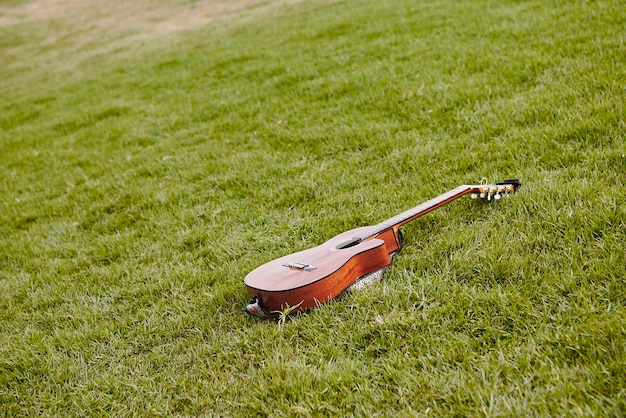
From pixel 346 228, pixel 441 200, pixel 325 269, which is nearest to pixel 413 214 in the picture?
pixel 441 200

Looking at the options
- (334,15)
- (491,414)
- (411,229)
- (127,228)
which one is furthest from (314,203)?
(334,15)

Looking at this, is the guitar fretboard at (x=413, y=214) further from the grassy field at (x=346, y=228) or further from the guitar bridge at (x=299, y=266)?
the guitar bridge at (x=299, y=266)

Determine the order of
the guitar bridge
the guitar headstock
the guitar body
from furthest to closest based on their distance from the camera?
the guitar headstock < the guitar bridge < the guitar body

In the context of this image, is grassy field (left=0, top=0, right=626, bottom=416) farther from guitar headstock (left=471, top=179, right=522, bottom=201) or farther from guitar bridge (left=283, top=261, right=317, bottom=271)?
guitar bridge (left=283, top=261, right=317, bottom=271)

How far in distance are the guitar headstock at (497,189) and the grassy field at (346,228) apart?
76mm

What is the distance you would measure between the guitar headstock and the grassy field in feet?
0.25

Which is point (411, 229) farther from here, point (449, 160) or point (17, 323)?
point (17, 323)

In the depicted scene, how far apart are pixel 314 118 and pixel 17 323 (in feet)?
11.3

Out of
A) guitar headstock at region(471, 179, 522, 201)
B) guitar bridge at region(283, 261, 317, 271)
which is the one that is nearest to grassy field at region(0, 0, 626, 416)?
guitar headstock at region(471, 179, 522, 201)

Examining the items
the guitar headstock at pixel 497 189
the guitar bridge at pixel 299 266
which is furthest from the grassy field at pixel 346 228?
the guitar bridge at pixel 299 266

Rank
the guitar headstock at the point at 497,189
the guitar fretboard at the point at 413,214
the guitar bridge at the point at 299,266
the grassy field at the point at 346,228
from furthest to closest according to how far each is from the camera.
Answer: the guitar headstock at the point at 497,189
the guitar fretboard at the point at 413,214
the guitar bridge at the point at 299,266
the grassy field at the point at 346,228

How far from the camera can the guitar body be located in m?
2.62

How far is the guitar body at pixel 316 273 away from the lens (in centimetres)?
262

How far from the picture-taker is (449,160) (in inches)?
158
